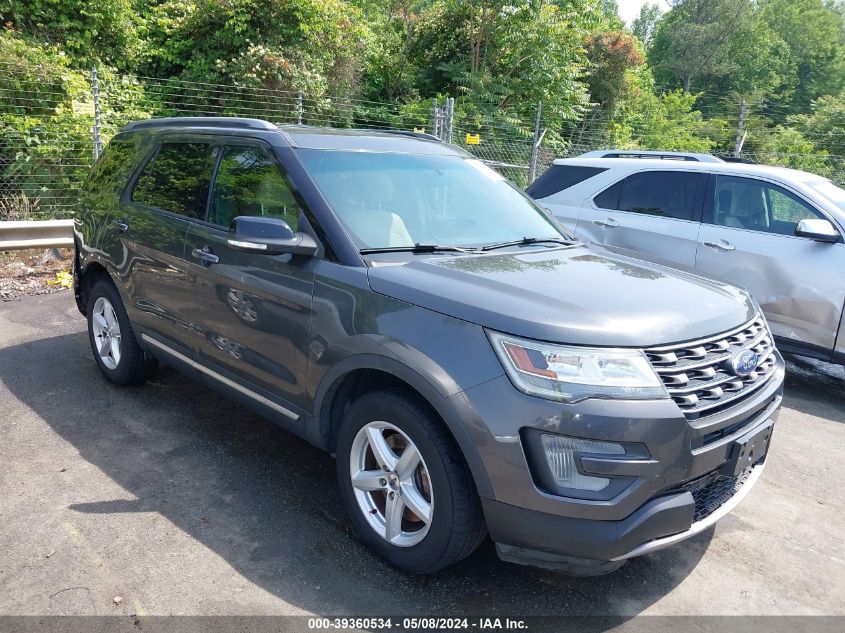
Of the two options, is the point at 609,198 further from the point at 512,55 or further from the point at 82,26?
the point at 512,55

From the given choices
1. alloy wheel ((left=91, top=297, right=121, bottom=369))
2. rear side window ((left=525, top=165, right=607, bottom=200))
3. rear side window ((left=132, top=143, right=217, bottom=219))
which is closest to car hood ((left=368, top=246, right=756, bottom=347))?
rear side window ((left=132, top=143, right=217, bottom=219))

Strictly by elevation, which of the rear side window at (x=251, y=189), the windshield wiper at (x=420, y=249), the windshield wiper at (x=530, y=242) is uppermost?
the rear side window at (x=251, y=189)

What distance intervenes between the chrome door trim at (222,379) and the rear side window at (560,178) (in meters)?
4.04

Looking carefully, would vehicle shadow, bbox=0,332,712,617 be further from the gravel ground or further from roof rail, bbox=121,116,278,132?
roof rail, bbox=121,116,278,132

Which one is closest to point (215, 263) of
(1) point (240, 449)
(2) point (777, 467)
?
(1) point (240, 449)

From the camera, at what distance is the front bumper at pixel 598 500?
2.37 meters

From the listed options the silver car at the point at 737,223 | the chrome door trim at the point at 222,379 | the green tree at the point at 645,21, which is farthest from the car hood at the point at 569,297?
the green tree at the point at 645,21

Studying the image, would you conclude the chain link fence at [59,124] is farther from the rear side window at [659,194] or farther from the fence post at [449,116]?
the rear side window at [659,194]

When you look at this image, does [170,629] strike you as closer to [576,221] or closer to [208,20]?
[576,221]

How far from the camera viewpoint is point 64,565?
290cm

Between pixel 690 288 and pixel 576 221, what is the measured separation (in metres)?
3.79

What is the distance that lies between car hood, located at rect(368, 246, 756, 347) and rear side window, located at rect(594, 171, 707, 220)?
3.14 metres

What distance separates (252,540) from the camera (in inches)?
123

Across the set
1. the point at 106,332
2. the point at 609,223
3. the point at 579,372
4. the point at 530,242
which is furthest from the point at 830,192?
the point at 106,332
